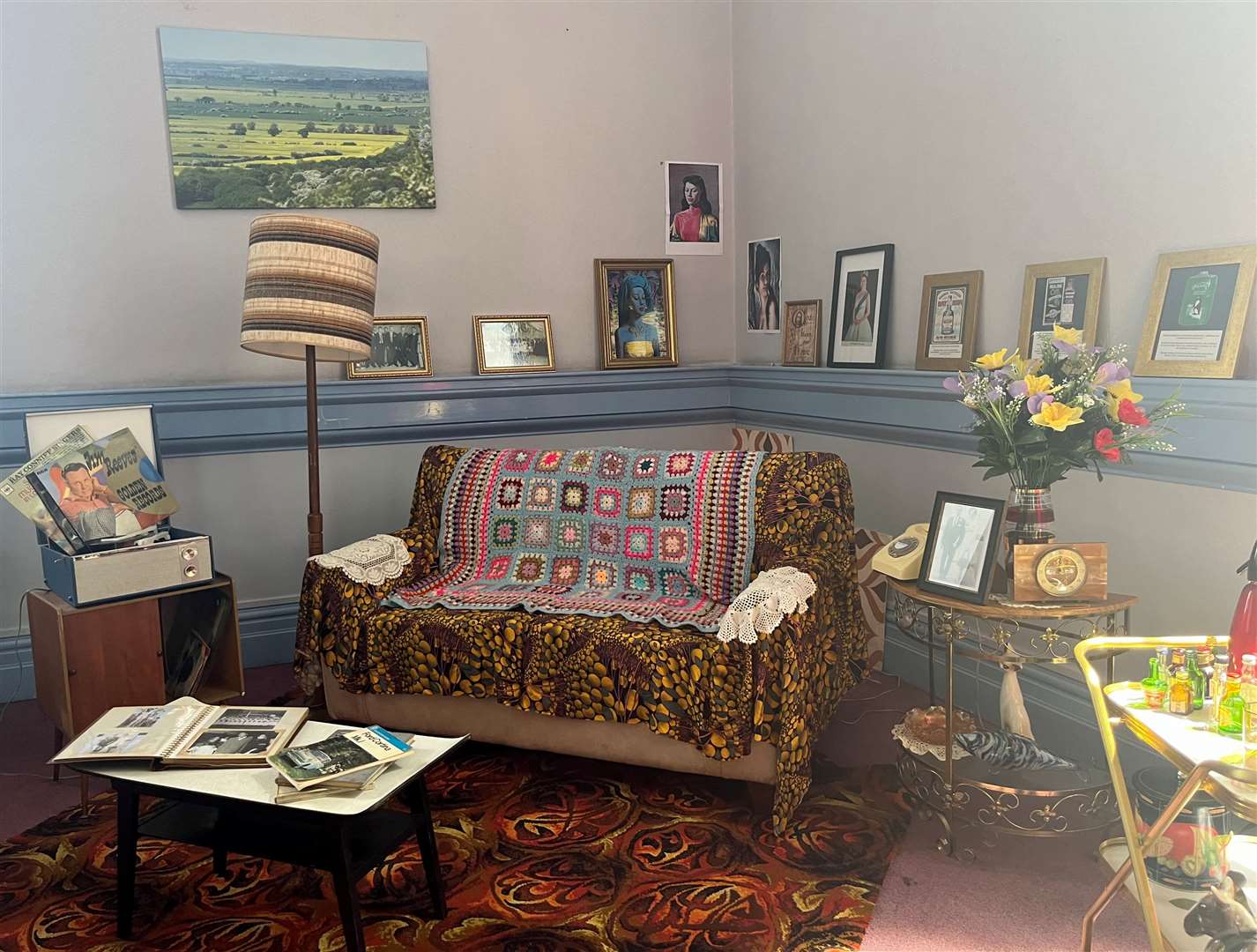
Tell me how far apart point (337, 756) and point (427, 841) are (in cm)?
32

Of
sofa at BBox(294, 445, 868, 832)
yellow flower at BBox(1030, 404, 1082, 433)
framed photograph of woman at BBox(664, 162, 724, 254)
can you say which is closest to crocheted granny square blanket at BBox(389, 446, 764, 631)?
sofa at BBox(294, 445, 868, 832)

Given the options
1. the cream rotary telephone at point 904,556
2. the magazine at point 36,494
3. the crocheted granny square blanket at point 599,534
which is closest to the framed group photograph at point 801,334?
the crocheted granny square blanket at point 599,534

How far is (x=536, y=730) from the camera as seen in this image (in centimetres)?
312

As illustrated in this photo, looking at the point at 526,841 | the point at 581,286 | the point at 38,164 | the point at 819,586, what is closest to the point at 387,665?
the point at 526,841

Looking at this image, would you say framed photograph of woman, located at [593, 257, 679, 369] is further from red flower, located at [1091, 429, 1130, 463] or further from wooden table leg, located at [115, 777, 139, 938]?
wooden table leg, located at [115, 777, 139, 938]

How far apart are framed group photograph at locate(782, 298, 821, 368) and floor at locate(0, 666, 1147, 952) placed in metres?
1.67

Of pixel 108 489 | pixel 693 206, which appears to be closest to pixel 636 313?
pixel 693 206

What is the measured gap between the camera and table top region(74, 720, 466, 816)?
7.01 feet

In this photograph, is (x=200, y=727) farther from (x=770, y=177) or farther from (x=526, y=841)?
(x=770, y=177)

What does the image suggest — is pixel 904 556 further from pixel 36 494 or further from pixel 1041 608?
pixel 36 494

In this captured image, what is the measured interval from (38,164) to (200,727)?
2529mm

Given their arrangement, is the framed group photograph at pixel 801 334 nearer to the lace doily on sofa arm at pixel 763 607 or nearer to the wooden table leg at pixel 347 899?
the lace doily on sofa arm at pixel 763 607

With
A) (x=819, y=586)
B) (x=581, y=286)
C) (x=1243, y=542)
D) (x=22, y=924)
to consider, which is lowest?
(x=22, y=924)

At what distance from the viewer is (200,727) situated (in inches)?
97.3
